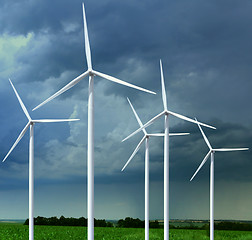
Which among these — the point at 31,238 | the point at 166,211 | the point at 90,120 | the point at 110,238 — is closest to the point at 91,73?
the point at 90,120

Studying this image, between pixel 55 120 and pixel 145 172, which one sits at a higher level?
pixel 55 120

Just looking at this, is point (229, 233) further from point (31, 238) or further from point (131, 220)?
point (31, 238)

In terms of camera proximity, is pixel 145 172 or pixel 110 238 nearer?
pixel 145 172

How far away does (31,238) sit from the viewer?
33.2 meters

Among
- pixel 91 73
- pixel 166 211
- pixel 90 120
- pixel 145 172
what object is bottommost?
pixel 166 211

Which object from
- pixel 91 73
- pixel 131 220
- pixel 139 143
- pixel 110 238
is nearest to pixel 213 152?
pixel 139 143

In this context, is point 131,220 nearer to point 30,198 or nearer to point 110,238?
point 110,238

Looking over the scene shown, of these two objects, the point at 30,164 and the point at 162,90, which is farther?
the point at 162,90

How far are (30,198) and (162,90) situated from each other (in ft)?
40.2

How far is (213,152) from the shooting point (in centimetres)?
4334

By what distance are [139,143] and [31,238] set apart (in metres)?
11.7

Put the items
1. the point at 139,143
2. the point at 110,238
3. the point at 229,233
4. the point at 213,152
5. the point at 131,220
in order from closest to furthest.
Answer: the point at 139,143 < the point at 213,152 < the point at 110,238 < the point at 229,233 < the point at 131,220

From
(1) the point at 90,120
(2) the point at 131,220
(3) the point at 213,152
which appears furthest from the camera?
(2) the point at 131,220

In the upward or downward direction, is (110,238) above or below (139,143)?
below
